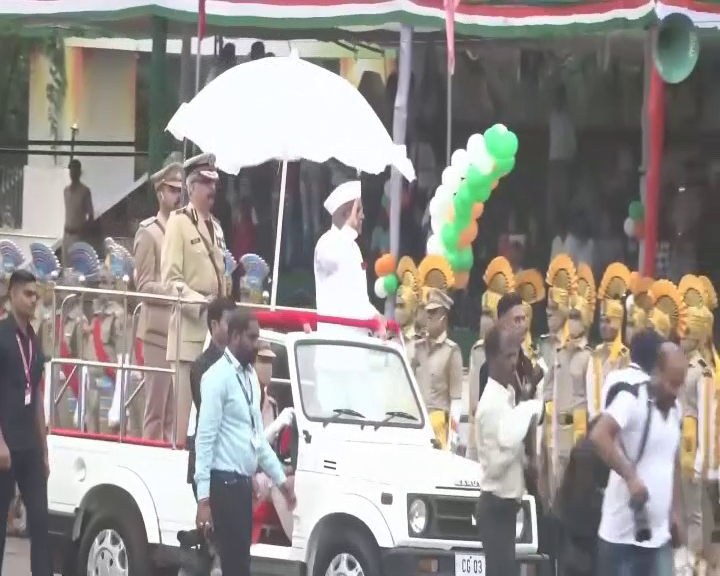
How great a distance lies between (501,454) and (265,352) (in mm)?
2302

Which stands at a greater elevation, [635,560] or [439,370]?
[439,370]

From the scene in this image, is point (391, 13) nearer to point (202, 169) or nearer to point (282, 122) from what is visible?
point (282, 122)

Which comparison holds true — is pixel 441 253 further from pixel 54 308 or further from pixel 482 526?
pixel 482 526

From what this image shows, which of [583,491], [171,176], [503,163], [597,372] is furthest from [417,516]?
[503,163]

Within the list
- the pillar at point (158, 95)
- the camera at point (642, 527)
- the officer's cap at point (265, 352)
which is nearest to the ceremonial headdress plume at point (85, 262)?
the officer's cap at point (265, 352)

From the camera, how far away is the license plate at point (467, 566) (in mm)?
11227

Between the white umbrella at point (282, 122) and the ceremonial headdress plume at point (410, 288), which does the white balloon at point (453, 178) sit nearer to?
the ceremonial headdress plume at point (410, 288)

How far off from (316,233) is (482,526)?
11.9 meters

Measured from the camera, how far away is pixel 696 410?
13586 millimetres

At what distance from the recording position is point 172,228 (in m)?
12.9

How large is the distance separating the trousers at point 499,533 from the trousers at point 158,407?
2.78m

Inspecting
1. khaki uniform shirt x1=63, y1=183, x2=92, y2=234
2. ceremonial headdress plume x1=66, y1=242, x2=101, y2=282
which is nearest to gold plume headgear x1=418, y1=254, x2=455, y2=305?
ceremonial headdress plume x1=66, y1=242, x2=101, y2=282

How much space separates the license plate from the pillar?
9117 millimetres

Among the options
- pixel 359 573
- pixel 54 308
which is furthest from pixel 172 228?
pixel 359 573
